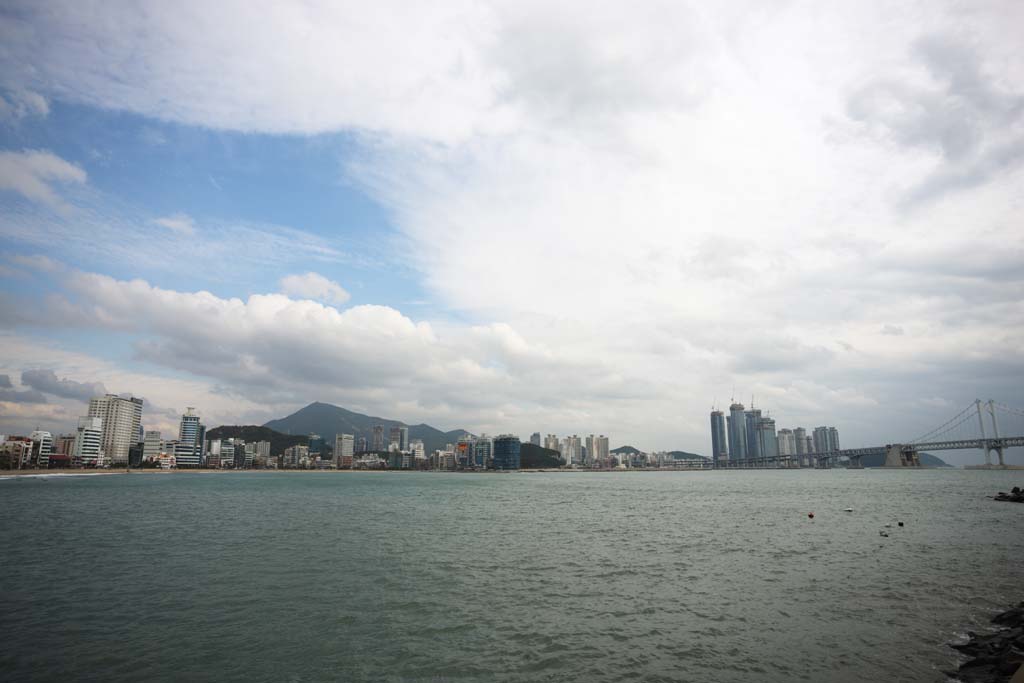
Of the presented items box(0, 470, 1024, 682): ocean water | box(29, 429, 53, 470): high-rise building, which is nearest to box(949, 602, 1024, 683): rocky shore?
box(0, 470, 1024, 682): ocean water

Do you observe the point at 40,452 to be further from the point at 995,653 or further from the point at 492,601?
the point at 995,653

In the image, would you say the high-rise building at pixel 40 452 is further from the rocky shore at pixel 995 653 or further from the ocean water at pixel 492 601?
the rocky shore at pixel 995 653

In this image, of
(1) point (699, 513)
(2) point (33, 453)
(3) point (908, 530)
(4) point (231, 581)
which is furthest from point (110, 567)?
(2) point (33, 453)

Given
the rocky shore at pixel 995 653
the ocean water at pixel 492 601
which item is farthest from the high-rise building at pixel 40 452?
the rocky shore at pixel 995 653

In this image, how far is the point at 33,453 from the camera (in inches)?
7234

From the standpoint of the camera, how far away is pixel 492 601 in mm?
23094

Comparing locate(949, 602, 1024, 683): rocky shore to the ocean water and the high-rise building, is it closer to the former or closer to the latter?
A: the ocean water

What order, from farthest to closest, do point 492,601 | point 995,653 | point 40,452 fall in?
point 40,452
point 492,601
point 995,653

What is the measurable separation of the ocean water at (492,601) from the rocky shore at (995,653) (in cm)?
71

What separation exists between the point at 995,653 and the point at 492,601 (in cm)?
1791

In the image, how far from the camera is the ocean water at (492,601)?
16422 mm

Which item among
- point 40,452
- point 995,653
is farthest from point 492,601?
point 40,452

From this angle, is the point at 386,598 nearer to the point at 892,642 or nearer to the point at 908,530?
the point at 892,642

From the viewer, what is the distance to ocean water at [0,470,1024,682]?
16.4 meters
